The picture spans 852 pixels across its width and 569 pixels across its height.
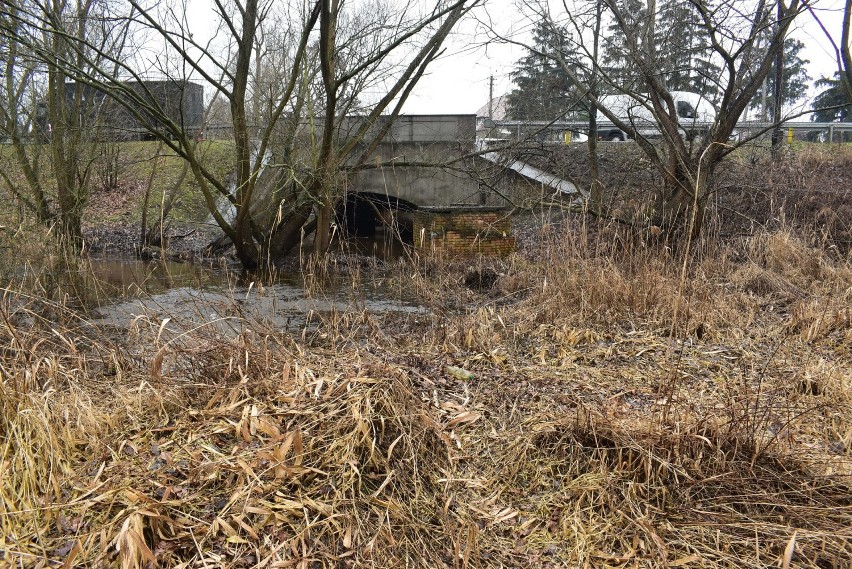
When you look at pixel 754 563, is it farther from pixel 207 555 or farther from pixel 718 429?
pixel 207 555

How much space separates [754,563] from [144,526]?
254 cm

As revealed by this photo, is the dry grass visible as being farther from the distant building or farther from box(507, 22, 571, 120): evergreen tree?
the distant building

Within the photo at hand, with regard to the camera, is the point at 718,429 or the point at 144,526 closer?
the point at 144,526

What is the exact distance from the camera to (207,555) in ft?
8.38

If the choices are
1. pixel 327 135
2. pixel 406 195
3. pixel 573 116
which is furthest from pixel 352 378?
Result: pixel 573 116

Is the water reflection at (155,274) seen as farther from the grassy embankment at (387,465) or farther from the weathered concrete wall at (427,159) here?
the grassy embankment at (387,465)

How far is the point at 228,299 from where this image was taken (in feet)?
18.5

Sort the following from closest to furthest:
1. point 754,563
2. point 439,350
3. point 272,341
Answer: point 754,563, point 272,341, point 439,350

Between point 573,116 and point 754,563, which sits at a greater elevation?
point 573,116

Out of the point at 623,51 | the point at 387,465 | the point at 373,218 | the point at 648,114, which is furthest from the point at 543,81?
the point at 387,465

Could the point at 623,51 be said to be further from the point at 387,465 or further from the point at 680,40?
the point at 387,465

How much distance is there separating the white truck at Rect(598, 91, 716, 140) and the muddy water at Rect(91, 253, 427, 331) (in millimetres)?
5574

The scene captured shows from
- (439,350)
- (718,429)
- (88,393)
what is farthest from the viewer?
(439,350)

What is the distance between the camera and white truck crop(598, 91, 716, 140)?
11049 mm
